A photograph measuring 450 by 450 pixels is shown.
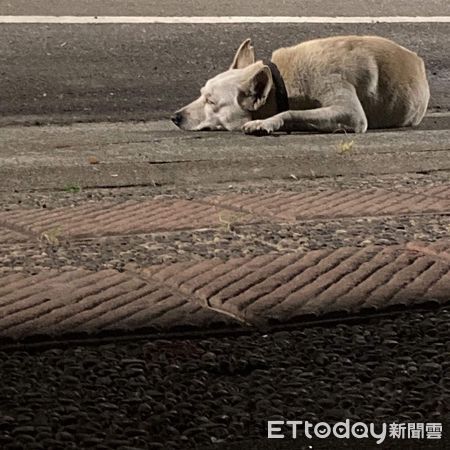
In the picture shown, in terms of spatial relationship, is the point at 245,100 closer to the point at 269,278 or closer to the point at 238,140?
the point at 238,140

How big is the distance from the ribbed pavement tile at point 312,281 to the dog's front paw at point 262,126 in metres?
3.05

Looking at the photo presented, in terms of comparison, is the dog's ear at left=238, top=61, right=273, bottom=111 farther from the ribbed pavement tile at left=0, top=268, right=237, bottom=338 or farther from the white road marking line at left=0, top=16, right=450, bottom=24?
the ribbed pavement tile at left=0, top=268, right=237, bottom=338

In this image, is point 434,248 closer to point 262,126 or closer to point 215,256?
point 215,256

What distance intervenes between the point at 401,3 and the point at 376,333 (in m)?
8.13

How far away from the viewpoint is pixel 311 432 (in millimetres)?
2455

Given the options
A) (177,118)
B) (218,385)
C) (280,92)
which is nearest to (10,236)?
(218,385)

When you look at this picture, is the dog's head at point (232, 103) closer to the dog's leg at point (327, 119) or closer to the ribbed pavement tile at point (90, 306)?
the dog's leg at point (327, 119)

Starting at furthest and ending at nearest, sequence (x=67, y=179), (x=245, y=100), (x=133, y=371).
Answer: (x=245, y=100)
(x=67, y=179)
(x=133, y=371)

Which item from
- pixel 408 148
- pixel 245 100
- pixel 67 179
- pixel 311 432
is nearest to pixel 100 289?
pixel 311 432

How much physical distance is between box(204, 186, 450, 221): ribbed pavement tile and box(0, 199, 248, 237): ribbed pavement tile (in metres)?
0.15

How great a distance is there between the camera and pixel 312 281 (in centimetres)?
346

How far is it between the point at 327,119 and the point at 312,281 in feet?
12.4

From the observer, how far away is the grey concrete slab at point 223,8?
9.70 meters

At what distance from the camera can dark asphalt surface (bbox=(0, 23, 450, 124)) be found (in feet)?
25.2
